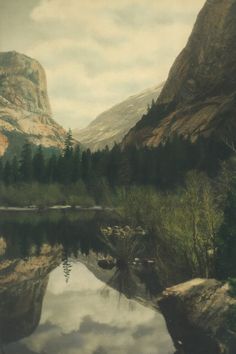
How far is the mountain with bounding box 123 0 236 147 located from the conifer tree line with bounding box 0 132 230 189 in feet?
20.0

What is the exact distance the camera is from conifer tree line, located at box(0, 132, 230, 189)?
5697 centimetres

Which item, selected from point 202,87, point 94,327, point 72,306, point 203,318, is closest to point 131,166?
point 202,87

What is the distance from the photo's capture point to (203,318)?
13883 millimetres

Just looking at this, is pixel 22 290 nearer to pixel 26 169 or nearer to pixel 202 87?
pixel 26 169

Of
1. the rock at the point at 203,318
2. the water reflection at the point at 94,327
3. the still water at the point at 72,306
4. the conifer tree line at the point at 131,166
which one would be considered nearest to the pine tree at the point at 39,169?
the conifer tree line at the point at 131,166

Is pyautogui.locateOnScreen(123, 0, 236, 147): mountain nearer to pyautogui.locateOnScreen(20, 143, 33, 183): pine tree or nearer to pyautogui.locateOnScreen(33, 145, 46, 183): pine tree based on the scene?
pyautogui.locateOnScreen(33, 145, 46, 183): pine tree

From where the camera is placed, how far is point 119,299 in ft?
60.6

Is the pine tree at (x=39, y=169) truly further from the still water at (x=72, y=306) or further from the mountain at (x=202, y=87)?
the still water at (x=72, y=306)

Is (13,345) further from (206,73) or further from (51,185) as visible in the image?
(206,73)

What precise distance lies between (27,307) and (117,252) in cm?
813

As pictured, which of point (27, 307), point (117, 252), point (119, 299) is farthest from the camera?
point (117, 252)

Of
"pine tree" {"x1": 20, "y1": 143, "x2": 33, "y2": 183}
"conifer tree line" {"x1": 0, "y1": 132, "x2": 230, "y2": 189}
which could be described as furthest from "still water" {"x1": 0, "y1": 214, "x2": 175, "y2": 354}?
"pine tree" {"x1": 20, "y1": 143, "x2": 33, "y2": 183}

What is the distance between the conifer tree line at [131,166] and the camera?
187 ft

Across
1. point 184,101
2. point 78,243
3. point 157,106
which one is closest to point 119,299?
point 78,243
